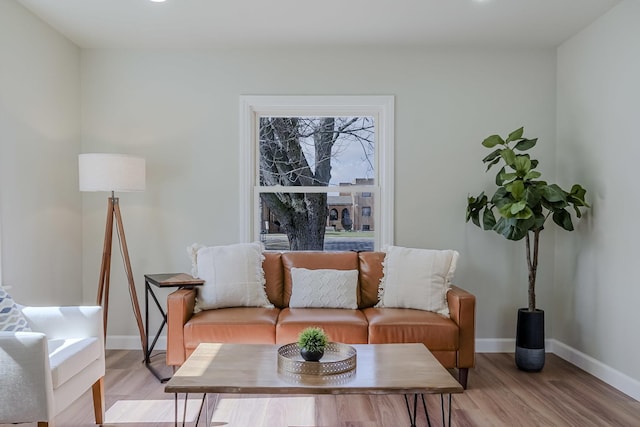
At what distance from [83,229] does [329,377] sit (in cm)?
304

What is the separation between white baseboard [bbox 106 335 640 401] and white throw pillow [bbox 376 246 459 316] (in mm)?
967

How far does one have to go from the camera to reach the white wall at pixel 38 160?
3.30m

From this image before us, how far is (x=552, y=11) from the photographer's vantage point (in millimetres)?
3520

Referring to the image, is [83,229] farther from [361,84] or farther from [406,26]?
[406,26]

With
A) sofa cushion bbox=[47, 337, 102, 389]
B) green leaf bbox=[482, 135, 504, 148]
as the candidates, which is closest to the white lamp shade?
sofa cushion bbox=[47, 337, 102, 389]

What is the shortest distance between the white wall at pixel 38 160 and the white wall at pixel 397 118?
250 mm

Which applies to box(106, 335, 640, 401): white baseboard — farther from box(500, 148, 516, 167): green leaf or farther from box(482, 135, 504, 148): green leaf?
box(482, 135, 504, 148): green leaf

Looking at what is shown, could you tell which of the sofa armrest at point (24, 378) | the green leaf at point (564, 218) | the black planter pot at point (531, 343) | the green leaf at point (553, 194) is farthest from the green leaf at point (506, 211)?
the sofa armrest at point (24, 378)

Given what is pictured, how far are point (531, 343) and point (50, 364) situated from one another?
3.22m

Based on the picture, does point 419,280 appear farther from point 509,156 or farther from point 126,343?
point 126,343

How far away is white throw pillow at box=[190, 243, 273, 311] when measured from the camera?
362 cm

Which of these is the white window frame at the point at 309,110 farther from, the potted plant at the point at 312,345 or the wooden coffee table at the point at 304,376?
the potted plant at the point at 312,345

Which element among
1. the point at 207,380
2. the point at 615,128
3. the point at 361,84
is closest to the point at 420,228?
the point at 361,84

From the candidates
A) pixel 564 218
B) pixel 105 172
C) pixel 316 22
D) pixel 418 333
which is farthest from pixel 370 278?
pixel 105 172
